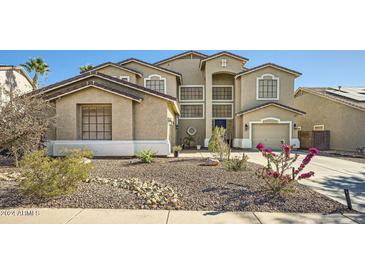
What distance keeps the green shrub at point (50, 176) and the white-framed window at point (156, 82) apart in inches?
586

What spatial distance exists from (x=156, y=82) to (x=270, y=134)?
11088 millimetres

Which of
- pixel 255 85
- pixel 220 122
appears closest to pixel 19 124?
pixel 220 122

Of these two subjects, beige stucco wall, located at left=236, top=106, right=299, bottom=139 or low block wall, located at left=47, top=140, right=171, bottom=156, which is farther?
beige stucco wall, located at left=236, top=106, right=299, bottom=139

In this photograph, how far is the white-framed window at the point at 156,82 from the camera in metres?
19.4

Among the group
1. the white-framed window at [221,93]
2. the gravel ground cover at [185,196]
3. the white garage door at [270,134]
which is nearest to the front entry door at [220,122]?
the white-framed window at [221,93]

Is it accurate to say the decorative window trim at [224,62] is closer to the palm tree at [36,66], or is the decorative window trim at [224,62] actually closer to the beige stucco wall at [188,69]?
the beige stucco wall at [188,69]

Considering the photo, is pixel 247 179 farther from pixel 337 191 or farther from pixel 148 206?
pixel 148 206

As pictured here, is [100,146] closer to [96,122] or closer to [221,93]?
[96,122]

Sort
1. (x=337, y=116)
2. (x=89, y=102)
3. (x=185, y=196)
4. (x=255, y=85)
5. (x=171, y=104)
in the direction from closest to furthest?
(x=185, y=196) → (x=89, y=102) → (x=171, y=104) → (x=337, y=116) → (x=255, y=85)

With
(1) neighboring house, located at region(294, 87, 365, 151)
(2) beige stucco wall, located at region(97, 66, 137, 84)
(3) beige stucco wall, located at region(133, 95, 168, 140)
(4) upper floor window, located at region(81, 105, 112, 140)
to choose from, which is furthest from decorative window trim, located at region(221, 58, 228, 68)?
(4) upper floor window, located at region(81, 105, 112, 140)

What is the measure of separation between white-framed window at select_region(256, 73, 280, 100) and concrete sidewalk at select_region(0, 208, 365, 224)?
16.3 m

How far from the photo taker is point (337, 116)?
18.2 metres

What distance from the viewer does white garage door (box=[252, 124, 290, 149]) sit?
1842cm

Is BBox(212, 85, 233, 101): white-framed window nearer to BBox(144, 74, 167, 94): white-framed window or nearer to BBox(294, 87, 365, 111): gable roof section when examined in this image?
BBox(144, 74, 167, 94): white-framed window
